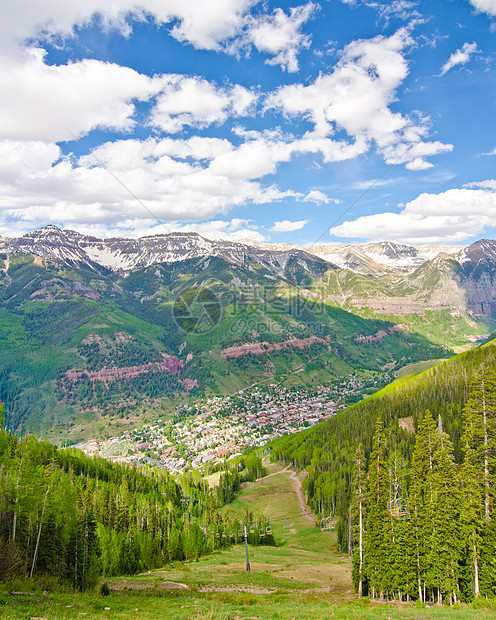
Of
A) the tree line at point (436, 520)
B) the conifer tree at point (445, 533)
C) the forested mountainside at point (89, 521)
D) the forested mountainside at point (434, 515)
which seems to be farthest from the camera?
the forested mountainside at point (89, 521)

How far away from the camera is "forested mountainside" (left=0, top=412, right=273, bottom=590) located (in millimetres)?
40688

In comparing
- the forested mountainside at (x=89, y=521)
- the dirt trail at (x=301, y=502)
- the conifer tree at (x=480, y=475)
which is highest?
the conifer tree at (x=480, y=475)

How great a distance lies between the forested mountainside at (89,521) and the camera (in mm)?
40688

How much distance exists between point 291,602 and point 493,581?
753 inches

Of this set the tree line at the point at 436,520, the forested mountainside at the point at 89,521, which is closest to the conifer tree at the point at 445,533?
the tree line at the point at 436,520

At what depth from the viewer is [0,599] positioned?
24.4 meters

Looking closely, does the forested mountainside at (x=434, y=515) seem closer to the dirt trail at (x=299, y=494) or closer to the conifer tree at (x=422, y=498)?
the conifer tree at (x=422, y=498)

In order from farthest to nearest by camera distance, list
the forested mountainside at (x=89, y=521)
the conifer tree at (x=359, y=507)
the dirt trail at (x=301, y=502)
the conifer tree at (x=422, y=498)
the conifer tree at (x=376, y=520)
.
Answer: the dirt trail at (x=301, y=502) < the conifer tree at (x=359, y=507) < the conifer tree at (x=376, y=520) < the conifer tree at (x=422, y=498) < the forested mountainside at (x=89, y=521)

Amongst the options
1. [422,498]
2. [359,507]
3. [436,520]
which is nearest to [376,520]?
[359,507]

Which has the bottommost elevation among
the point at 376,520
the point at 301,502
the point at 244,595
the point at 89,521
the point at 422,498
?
the point at 301,502

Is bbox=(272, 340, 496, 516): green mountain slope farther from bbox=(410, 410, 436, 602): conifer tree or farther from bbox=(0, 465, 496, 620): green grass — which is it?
bbox=(410, 410, 436, 602): conifer tree

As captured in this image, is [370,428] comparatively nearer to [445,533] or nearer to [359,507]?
[359,507]

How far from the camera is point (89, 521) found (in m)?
57.8

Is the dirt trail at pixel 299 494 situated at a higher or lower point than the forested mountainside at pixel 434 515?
lower
